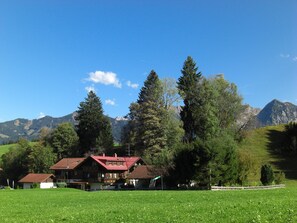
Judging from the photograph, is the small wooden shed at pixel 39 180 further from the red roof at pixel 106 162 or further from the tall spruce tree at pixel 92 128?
the tall spruce tree at pixel 92 128

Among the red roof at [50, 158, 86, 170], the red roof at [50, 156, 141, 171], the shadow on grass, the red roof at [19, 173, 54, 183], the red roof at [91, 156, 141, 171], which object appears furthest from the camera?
the red roof at [50, 158, 86, 170]

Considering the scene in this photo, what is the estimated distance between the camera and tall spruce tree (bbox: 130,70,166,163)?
3519 inches

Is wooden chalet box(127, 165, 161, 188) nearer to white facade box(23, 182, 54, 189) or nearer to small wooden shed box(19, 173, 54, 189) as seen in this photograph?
small wooden shed box(19, 173, 54, 189)

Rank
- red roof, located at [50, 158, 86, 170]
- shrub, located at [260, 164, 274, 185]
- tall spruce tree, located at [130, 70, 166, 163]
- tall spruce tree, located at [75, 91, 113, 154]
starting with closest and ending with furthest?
A: shrub, located at [260, 164, 274, 185]
tall spruce tree, located at [130, 70, 166, 163]
red roof, located at [50, 158, 86, 170]
tall spruce tree, located at [75, 91, 113, 154]

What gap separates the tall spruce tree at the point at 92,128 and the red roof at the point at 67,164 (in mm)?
7814

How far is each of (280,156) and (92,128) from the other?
52.9 metres

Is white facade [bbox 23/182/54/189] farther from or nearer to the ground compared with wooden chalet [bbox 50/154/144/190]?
nearer to the ground

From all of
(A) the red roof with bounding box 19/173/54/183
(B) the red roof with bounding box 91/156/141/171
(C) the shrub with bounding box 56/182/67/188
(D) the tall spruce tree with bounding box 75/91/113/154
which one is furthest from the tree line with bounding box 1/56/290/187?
(C) the shrub with bounding box 56/182/67/188

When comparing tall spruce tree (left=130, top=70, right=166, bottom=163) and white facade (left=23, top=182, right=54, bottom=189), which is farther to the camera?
white facade (left=23, top=182, right=54, bottom=189)

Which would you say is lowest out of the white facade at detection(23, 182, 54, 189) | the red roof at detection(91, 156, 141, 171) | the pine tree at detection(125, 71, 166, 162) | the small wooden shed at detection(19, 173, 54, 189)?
the white facade at detection(23, 182, 54, 189)

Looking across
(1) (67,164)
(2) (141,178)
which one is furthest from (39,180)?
(2) (141,178)

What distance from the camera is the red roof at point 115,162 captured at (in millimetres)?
98875

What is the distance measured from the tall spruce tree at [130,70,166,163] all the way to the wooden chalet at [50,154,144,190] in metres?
5.39

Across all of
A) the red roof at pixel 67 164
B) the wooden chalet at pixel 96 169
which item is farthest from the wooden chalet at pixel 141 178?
the red roof at pixel 67 164
